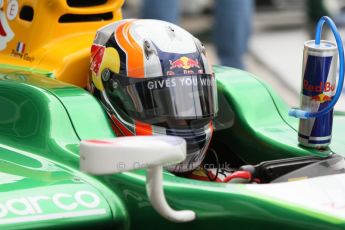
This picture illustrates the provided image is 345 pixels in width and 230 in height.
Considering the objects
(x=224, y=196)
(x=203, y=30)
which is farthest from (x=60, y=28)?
(x=203, y=30)

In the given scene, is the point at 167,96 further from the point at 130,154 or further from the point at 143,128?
the point at 130,154

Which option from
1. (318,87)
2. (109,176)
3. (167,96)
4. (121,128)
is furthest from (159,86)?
(318,87)

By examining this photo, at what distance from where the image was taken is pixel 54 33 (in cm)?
288

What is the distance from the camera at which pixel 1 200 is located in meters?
2.14

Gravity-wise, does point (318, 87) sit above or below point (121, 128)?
above

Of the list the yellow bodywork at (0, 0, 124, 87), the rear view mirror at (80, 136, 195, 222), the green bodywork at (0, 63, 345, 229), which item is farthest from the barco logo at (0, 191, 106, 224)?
the yellow bodywork at (0, 0, 124, 87)

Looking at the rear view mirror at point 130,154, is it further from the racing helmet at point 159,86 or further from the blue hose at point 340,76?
the blue hose at point 340,76

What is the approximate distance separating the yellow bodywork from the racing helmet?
206 millimetres

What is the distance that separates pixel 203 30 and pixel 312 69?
464cm

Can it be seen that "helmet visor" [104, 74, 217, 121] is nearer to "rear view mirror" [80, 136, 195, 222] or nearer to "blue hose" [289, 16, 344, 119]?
"blue hose" [289, 16, 344, 119]

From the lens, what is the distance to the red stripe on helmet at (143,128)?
7.92ft

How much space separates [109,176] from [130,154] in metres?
0.37

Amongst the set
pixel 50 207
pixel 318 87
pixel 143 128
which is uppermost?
pixel 318 87

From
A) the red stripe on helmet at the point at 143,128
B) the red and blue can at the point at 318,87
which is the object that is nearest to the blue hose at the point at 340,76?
the red and blue can at the point at 318,87
